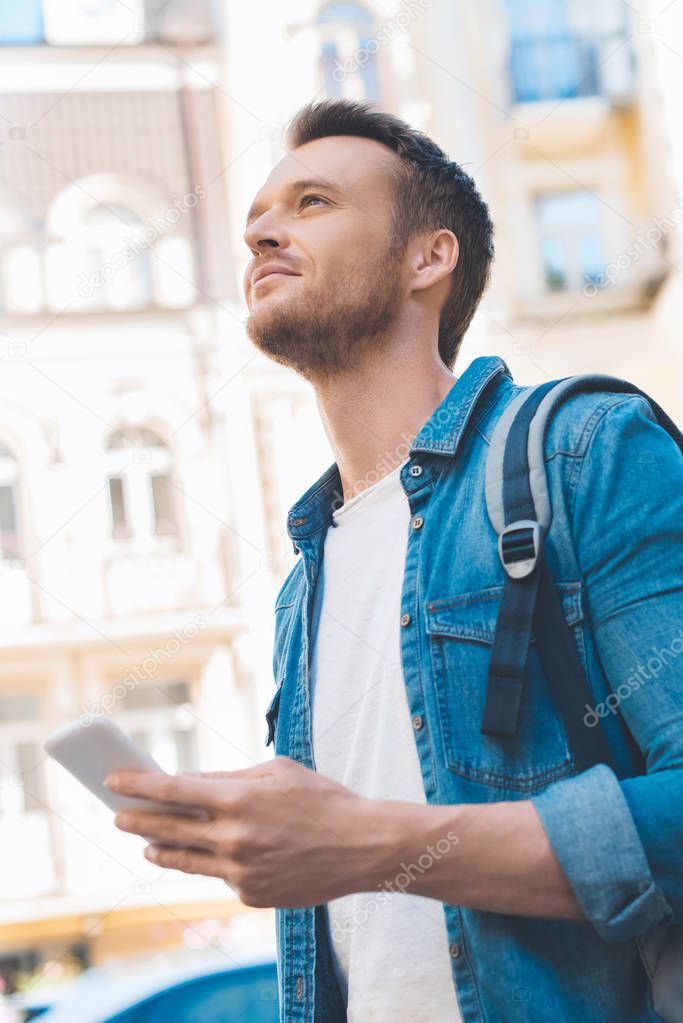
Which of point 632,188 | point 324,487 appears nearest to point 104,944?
point 632,188

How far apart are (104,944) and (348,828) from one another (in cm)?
1012

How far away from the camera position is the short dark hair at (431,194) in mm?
1975

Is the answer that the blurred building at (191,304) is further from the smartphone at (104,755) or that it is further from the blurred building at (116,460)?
the smartphone at (104,755)

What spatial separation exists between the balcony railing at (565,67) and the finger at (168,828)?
11631 mm

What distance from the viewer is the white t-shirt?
1.32m

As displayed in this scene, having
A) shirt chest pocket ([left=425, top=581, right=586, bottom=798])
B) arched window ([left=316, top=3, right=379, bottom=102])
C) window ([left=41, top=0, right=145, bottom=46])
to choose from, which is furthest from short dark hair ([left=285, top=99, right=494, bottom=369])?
window ([left=41, top=0, right=145, bottom=46])

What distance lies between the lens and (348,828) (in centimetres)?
109

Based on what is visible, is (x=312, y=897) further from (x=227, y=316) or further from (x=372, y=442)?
(x=227, y=316)

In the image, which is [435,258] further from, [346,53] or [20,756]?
[346,53]

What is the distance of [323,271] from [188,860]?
3.16ft

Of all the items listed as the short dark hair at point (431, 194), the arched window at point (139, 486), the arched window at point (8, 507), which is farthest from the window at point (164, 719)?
the short dark hair at point (431, 194)

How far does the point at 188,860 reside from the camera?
1.10 meters

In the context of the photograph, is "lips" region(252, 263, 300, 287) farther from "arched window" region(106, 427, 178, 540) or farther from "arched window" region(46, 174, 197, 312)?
"arched window" region(46, 174, 197, 312)

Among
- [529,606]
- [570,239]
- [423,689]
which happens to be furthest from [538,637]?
[570,239]
